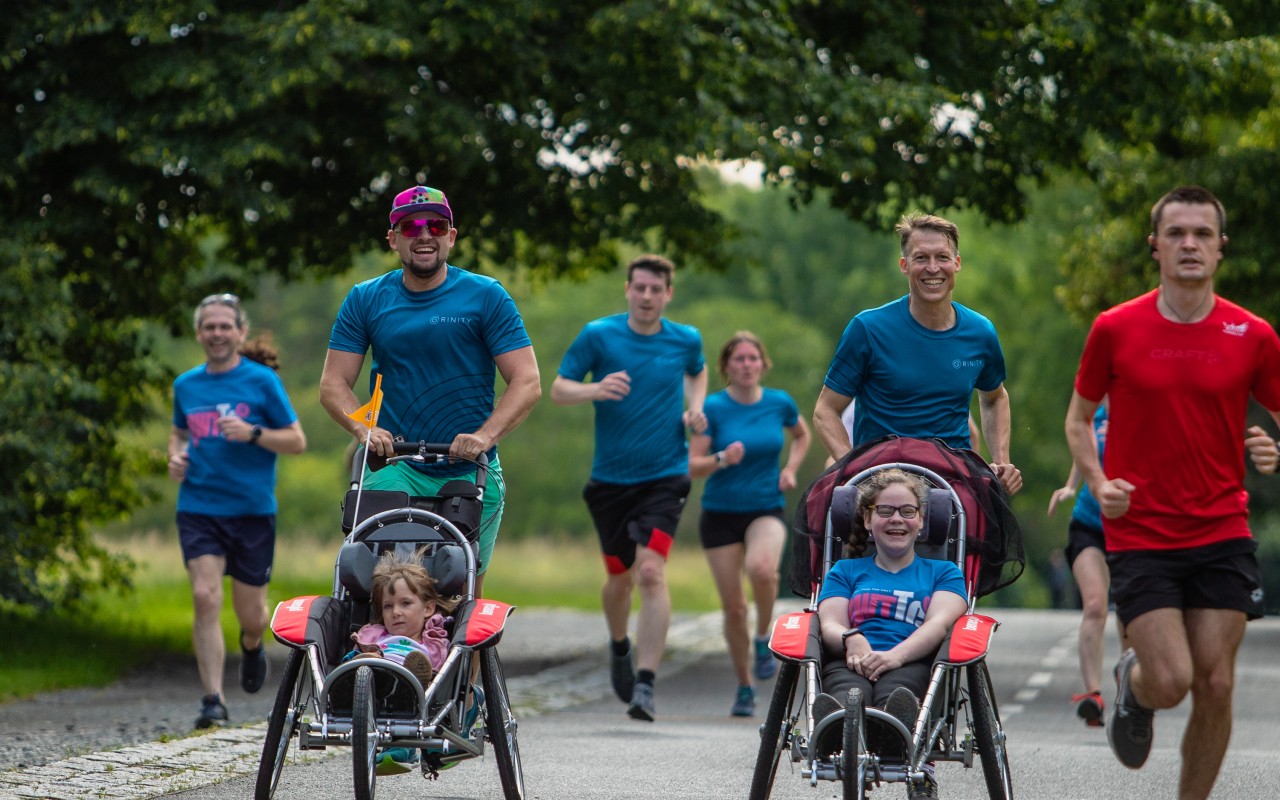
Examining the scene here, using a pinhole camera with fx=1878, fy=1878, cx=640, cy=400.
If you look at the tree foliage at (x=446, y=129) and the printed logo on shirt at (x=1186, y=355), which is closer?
the printed logo on shirt at (x=1186, y=355)

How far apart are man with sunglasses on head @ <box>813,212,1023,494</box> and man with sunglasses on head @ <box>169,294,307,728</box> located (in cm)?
390

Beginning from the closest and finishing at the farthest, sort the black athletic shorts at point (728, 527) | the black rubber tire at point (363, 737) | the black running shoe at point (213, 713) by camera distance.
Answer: the black rubber tire at point (363, 737), the black running shoe at point (213, 713), the black athletic shorts at point (728, 527)

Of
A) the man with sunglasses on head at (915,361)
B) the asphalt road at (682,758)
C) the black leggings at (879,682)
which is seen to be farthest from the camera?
the asphalt road at (682,758)

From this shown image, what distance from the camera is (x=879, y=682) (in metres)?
6.14

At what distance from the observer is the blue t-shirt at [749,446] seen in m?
11.8

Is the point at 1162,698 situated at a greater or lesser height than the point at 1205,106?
lesser

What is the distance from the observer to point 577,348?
433 inches

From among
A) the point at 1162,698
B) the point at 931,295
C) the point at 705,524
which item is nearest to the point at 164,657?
the point at 705,524

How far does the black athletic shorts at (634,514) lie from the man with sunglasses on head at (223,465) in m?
1.82

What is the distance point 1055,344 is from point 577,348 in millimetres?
37215

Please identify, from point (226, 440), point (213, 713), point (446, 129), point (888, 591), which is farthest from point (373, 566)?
point (446, 129)

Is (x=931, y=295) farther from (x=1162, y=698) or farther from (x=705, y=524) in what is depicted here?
(x=705, y=524)

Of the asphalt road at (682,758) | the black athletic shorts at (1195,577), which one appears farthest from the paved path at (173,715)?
the black athletic shorts at (1195,577)

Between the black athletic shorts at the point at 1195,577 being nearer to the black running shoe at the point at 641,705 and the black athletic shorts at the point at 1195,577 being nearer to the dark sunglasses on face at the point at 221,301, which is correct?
the black running shoe at the point at 641,705
